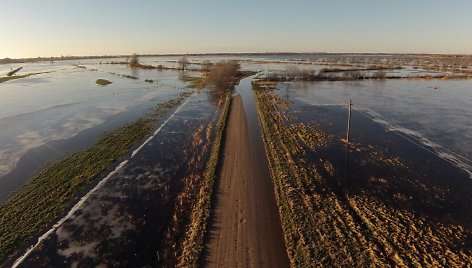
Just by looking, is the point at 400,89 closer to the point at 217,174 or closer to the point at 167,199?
the point at 217,174

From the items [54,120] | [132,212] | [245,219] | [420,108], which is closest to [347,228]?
[245,219]

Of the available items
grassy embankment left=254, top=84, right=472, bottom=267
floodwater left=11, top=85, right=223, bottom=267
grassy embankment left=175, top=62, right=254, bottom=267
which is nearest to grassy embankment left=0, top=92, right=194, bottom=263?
floodwater left=11, top=85, right=223, bottom=267

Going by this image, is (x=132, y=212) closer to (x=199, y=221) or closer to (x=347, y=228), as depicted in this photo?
(x=199, y=221)

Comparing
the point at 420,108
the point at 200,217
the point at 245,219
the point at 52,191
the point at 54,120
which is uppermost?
the point at 420,108

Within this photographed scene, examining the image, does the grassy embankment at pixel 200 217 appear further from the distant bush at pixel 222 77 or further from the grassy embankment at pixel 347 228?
the distant bush at pixel 222 77

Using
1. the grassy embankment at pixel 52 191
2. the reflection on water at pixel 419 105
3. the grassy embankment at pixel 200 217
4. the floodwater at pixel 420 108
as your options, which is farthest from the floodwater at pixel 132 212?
the reflection on water at pixel 419 105

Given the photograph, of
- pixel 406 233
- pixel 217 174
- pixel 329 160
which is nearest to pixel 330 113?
pixel 329 160
